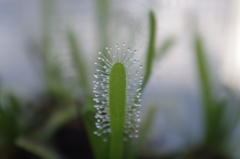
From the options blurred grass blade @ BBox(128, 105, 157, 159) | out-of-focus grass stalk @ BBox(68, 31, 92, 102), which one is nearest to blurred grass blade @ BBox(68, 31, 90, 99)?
out-of-focus grass stalk @ BBox(68, 31, 92, 102)

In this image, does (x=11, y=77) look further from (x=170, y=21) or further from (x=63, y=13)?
(x=170, y=21)

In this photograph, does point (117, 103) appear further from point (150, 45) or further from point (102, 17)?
point (102, 17)

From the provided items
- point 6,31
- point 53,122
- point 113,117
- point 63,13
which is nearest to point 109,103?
point 113,117

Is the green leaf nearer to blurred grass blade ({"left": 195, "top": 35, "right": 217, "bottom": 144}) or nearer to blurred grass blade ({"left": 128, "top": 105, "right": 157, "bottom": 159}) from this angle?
blurred grass blade ({"left": 128, "top": 105, "right": 157, "bottom": 159})

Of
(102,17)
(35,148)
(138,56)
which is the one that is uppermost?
(102,17)

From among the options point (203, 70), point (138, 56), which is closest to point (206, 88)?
point (203, 70)

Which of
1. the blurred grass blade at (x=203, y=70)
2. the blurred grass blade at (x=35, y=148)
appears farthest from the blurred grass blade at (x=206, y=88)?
the blurred grass blade at (x=35, y=148)
